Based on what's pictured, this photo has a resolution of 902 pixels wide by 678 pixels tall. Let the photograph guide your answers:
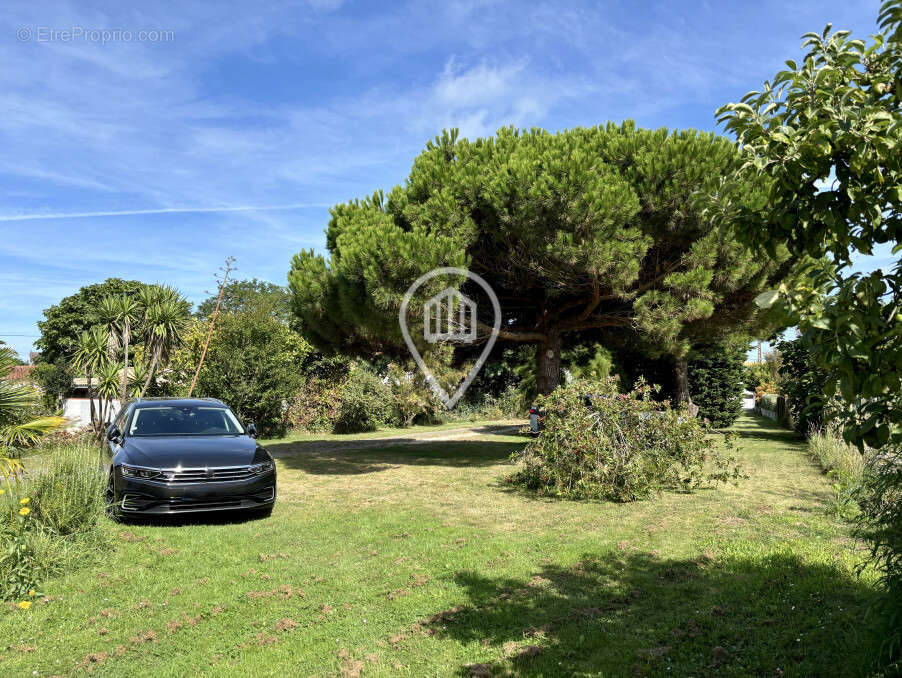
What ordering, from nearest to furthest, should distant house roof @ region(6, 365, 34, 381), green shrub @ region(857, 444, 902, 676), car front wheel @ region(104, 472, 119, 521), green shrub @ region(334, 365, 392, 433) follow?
green shrub @ region(857, 444, 902, 676)
car front wheel @ region(104, 472, 119, 521)
distant house roof @ region(6, 365, 34, 381)
green shrub @ region(334, 365, 392, 433)

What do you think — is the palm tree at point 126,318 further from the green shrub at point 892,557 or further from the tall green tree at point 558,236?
the green shrub at point 892,557

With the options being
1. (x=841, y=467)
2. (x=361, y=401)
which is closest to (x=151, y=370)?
(x=361, y=401)

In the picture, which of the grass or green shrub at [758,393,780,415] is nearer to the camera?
the grass

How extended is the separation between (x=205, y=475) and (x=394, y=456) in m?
8.48

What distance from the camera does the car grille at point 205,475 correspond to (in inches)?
279

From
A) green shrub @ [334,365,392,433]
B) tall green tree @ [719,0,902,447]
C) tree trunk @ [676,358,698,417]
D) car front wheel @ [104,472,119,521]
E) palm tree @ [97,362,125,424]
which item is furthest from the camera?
green shrub @ [334,365,392,433]

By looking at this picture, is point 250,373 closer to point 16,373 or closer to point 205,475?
point 205,475

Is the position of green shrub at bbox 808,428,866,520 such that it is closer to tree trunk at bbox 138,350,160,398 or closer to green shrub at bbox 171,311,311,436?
green shrub at bbox 171,311,311,436

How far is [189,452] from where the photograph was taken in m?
7.42

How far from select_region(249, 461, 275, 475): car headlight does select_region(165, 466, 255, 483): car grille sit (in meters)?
0.11

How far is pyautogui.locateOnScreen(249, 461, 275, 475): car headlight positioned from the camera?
24.5 feet

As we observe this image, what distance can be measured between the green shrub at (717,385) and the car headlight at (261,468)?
651 inches

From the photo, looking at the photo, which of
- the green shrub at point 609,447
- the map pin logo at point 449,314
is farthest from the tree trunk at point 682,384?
the green shrub at point 609,447

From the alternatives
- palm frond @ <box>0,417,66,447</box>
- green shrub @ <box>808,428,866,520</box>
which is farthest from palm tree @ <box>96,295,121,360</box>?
green shrub @ <box>808,428,866,520</box>
